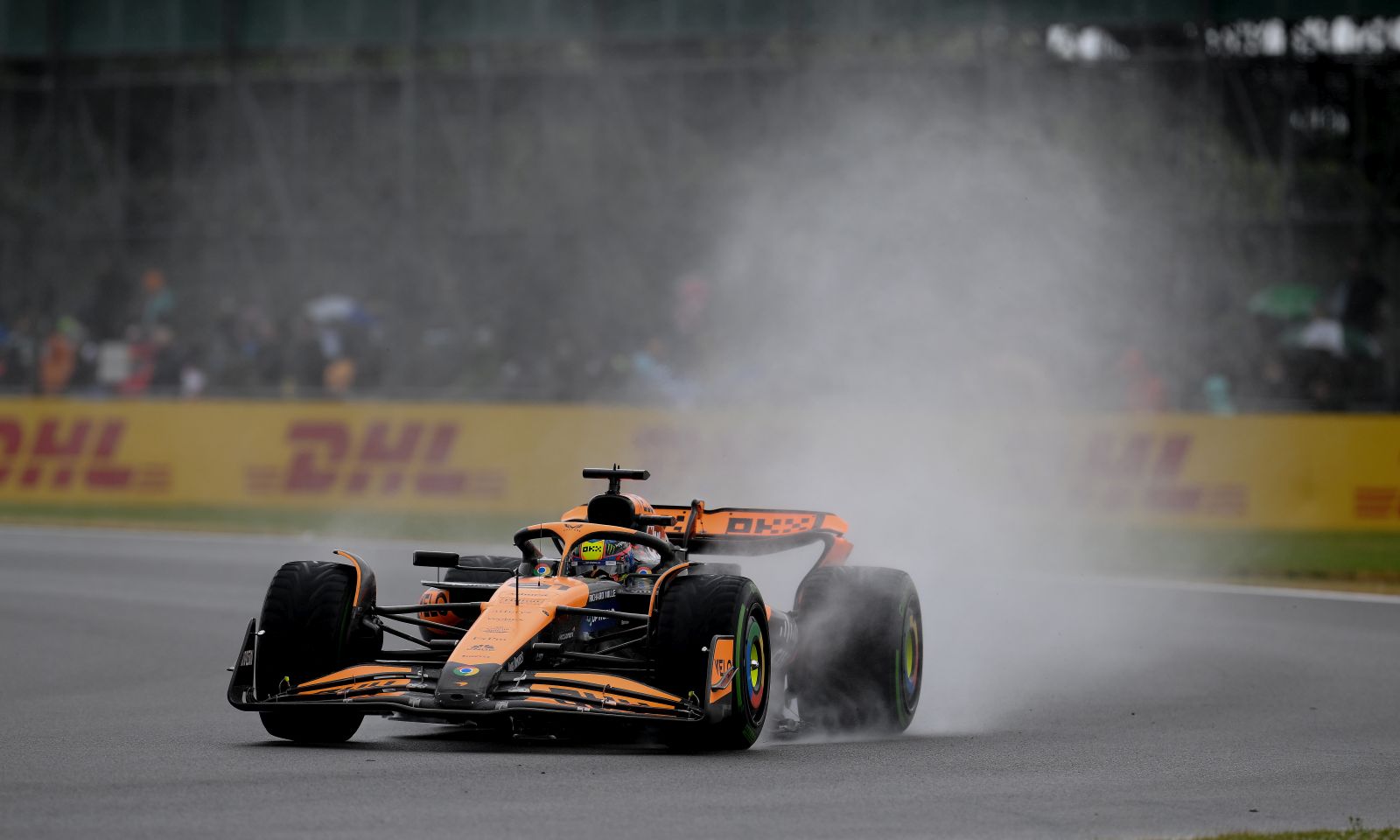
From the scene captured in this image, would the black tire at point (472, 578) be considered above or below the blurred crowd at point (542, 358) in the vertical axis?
below

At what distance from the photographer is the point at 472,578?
1010cm

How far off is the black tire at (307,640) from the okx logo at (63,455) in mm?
17491

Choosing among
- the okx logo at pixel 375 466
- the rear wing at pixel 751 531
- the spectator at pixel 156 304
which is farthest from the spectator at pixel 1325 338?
the spectator at pixel 156 304

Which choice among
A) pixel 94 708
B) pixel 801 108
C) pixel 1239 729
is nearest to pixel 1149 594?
pixel 1239 729

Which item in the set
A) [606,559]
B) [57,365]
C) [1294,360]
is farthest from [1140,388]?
[57,365]

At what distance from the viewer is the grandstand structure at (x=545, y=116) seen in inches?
1179

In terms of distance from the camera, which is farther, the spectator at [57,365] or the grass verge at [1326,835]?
the spectator at [57,365]

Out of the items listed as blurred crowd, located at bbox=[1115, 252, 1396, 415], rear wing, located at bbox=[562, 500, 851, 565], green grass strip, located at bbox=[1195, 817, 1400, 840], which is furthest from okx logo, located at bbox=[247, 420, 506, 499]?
green grass strip, located at bbox=[1195, 817, 1400, 840]

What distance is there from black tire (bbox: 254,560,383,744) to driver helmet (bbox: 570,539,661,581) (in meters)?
1.11

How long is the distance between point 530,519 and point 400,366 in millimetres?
9327

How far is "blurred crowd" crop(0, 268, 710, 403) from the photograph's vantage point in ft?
88.3

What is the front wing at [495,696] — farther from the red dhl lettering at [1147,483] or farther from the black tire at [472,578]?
the red dhl lettering at [1147,483]

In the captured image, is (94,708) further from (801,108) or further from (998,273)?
(801,108)

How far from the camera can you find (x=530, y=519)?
76.7ft
